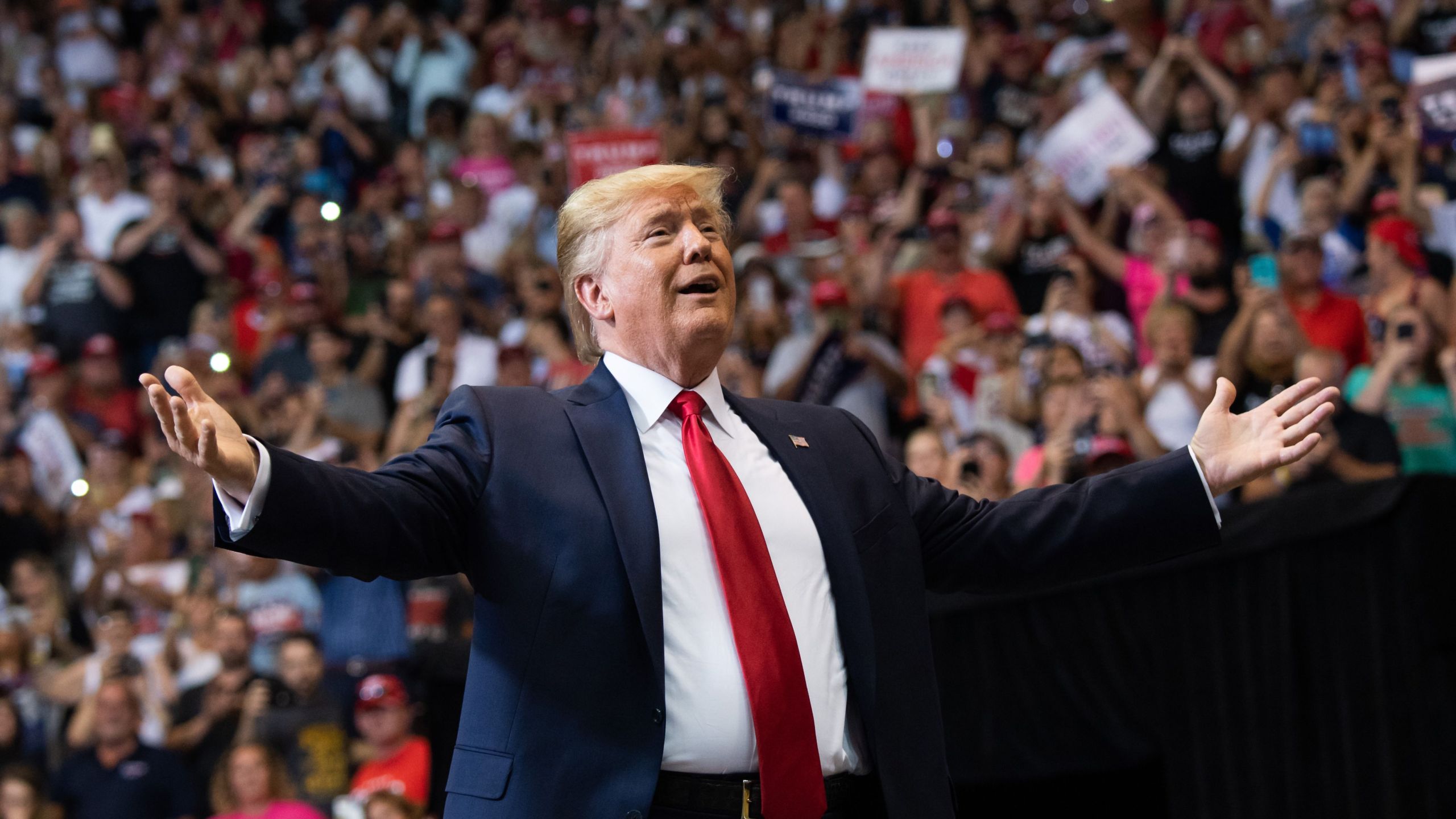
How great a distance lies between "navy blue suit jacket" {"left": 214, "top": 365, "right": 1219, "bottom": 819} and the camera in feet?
7.50

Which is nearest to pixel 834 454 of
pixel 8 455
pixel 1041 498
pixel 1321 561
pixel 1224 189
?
pixel 1041 498

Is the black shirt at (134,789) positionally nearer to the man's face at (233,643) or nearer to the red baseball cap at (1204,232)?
the man's face at (233,643)

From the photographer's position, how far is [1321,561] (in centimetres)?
476

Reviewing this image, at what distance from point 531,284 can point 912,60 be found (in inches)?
102

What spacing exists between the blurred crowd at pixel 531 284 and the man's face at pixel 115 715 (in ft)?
0.05

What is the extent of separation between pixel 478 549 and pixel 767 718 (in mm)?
480

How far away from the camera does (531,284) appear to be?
9.16 meters

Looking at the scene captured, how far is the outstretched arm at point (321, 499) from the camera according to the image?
212cm

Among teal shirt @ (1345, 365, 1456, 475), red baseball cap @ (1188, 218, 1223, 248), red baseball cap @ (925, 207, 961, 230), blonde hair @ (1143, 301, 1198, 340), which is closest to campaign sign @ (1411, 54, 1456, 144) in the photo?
red baseball cap @ (1188, 218, 1223, 248)

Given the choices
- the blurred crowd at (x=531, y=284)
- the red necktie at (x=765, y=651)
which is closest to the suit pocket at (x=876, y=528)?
the red necktie at (x=765, y=651)

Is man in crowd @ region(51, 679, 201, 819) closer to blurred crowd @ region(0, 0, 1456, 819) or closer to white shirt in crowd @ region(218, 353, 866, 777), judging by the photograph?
blurred crowd @ region(0, 0, 1456, 819)

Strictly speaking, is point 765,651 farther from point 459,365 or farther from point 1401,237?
point 459,365

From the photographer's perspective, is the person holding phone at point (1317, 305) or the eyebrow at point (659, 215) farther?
the person holding phone at point (1317, 305)

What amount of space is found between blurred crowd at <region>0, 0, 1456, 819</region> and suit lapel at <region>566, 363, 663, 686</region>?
2.14m
